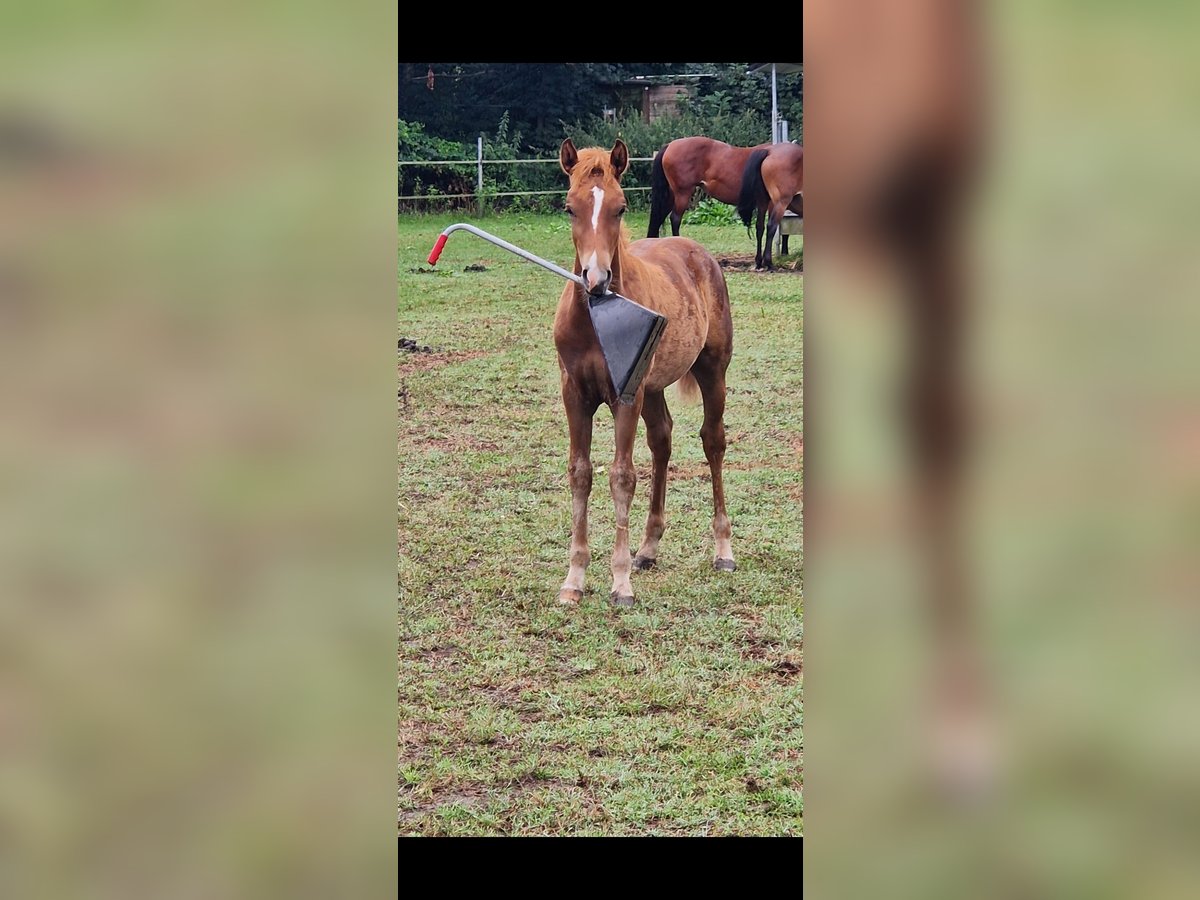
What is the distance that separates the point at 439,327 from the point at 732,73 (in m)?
4.72

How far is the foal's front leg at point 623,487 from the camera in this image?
5.21 metres

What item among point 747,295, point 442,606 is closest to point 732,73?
point 747,295

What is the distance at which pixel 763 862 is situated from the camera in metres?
2.83

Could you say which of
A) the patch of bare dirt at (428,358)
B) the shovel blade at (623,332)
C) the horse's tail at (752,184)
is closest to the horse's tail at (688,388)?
the shovel blade at (623,332)

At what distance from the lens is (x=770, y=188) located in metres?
10.8

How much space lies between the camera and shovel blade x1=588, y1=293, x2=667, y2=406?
496 centimetres

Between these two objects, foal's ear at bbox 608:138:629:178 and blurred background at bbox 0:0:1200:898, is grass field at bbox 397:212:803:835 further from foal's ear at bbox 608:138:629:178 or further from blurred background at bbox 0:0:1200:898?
blurred background at bbox 0:0:1200:898

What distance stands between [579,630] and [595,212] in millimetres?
1687

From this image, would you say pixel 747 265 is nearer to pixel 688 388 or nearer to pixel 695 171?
pixel 695 171
